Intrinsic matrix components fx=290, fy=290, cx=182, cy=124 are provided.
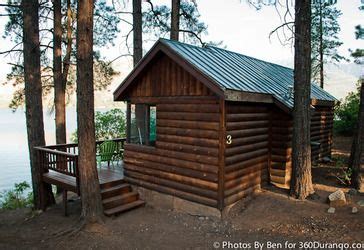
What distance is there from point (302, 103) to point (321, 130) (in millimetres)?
5683

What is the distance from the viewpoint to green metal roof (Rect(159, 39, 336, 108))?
730 centimetres

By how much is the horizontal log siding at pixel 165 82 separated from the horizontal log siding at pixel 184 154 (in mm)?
260

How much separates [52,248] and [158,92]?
485 cm

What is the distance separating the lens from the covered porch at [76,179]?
8445 millimetres

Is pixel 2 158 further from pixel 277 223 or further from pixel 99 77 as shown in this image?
pixel 277 223

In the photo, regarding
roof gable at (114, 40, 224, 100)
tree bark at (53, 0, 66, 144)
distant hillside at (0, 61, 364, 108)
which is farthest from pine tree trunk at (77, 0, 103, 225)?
tree bark at (53, 0, 66, 144)

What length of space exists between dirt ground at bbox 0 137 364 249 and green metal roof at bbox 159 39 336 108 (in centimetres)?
284

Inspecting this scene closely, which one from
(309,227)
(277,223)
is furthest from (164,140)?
(309,227)

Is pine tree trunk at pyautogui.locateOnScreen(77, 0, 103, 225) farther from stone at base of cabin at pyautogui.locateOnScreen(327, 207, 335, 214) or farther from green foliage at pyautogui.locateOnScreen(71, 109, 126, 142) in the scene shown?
green foliage at pyautogui.locateOnScreen(71, 109, 126, 142)

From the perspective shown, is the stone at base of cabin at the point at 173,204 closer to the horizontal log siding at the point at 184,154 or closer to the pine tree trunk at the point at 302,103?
the horizontal log siding at the point at 184,154

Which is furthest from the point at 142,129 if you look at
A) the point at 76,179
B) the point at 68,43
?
the point at 68,43

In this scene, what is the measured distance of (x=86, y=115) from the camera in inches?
293

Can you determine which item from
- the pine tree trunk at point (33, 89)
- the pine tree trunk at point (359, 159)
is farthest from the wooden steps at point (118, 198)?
the pine tree trunk at point (359, 159)

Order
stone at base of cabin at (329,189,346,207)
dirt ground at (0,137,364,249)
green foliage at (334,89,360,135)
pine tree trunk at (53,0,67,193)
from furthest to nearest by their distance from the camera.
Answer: green foliage at (334,89,360,135) < pine tree trunk at (53,0,67,193) < stone at base of cabin at (329,189,346,207) < dirt ground at (0,137,364,249)
